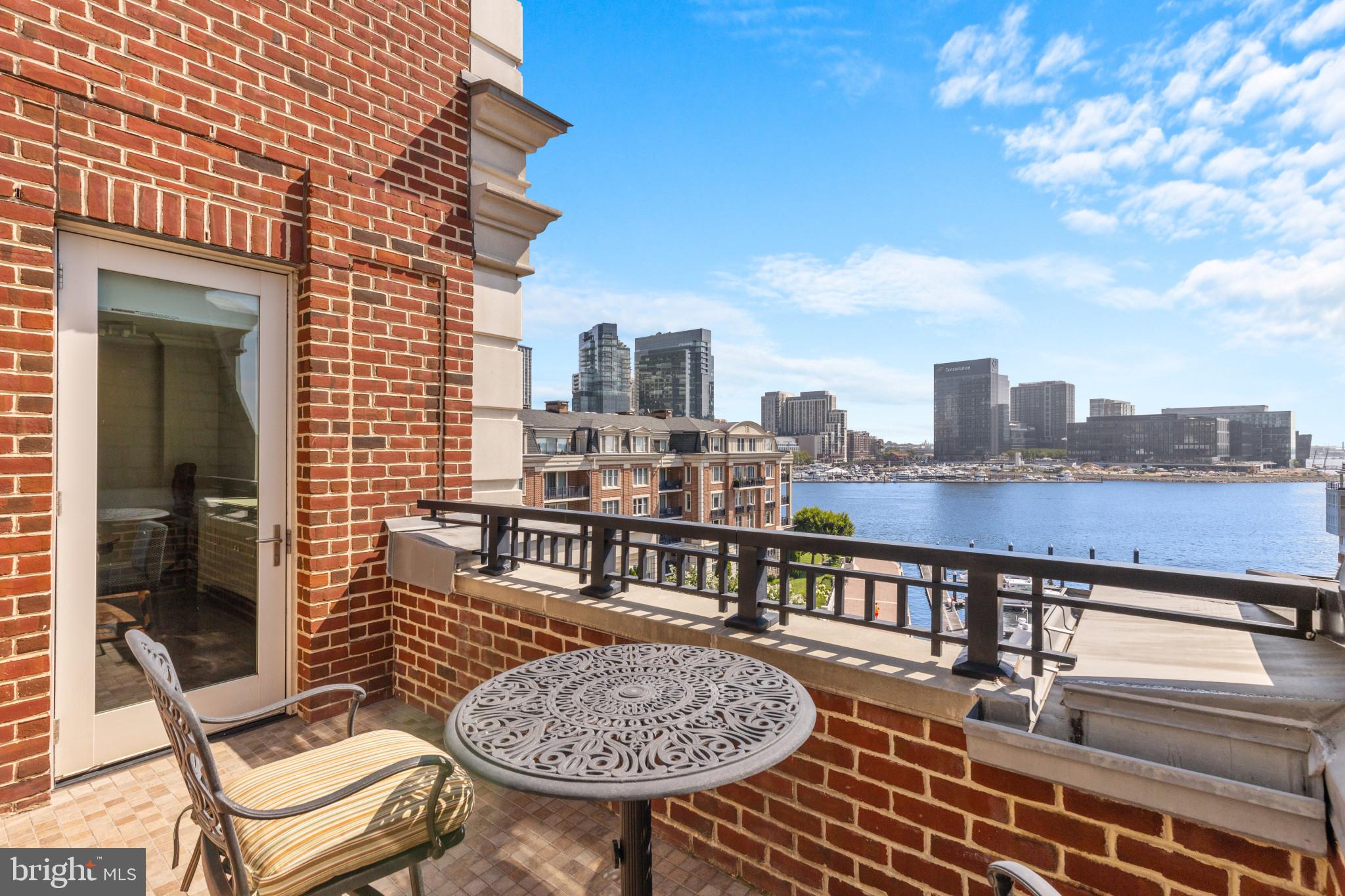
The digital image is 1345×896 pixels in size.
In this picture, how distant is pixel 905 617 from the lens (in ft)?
6.28

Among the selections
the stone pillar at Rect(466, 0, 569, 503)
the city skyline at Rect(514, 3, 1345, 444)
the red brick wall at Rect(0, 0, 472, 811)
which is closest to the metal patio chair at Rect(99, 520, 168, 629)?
the red brick wall at Rect(0, 0, 472, 811)

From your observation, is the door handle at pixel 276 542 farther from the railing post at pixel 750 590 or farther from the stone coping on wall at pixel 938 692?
the railing post at pixel 750 590

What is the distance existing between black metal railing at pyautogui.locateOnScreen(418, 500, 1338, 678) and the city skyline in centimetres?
211

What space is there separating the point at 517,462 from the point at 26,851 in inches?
106

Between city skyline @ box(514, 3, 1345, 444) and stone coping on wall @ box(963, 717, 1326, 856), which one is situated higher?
city skyline @ box(514, 3, 1345, 444)

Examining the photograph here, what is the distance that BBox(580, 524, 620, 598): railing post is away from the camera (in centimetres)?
253

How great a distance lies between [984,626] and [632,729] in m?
0.99

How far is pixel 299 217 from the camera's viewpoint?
301cm

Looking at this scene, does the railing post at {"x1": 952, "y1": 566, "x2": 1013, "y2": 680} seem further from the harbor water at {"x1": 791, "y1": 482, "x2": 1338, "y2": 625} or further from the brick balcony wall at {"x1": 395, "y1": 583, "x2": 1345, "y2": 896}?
the harbor water at {"x1": 791, "y1": 482, "x2": 1338, "y2": 625}

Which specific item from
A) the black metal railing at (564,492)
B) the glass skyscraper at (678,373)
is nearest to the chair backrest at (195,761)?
the black metal railing at (564,492)

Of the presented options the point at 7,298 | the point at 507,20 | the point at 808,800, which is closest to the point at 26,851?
the point at 7,298

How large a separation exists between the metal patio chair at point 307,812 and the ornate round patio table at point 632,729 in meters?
0.31

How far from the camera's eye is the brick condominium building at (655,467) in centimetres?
3166

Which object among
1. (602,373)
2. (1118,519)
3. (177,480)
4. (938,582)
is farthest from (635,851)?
(602,373)
